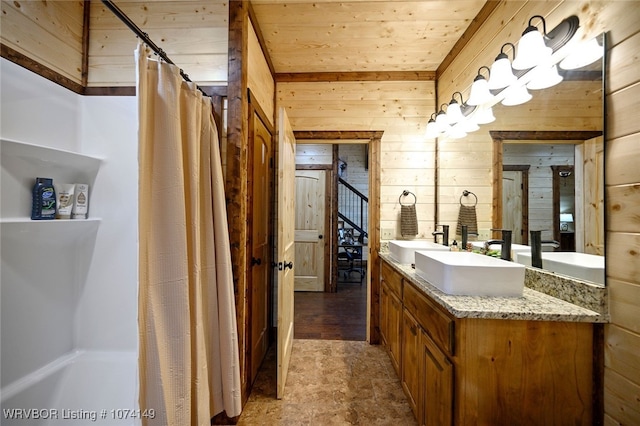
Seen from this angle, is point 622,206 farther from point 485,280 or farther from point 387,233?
point 387,233

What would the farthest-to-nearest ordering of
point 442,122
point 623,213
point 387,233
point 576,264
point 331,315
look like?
point 331,315
point 387,233
point 442,122
point 576,264
point 623,213

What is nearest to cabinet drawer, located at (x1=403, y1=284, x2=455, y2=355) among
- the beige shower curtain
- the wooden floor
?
the beige shower curtain

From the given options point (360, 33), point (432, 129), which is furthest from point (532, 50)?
point (360, 33)

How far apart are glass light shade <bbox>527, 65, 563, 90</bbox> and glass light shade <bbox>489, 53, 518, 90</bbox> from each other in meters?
0.14

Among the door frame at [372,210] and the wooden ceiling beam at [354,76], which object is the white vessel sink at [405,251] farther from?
the wooden ceiling beam at [354,76]

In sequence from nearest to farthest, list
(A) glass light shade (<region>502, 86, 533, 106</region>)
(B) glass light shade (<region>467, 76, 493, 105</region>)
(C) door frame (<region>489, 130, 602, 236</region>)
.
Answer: (C) door frame (<region>489, 130, 602, 236</region>) < (A) glass light shade (<region>502, 86, 533, 106</region>) < (B) glass light shade (<region>467, 76, 493, 105</region>)

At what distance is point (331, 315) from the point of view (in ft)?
10.9

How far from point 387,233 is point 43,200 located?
255 cm

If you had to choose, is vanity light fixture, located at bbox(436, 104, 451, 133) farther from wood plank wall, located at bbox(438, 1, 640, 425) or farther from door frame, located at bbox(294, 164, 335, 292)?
door frame, located at bbox(294, 164, 335, 292)

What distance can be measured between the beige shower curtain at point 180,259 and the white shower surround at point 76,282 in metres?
0.40

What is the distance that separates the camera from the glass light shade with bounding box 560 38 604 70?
3.50ft

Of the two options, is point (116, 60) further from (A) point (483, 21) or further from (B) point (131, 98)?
(A) point (483, 21)

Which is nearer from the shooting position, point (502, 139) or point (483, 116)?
point (502, 139)

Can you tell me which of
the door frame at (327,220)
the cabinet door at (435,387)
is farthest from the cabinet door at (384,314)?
the door frame at (327,220)
